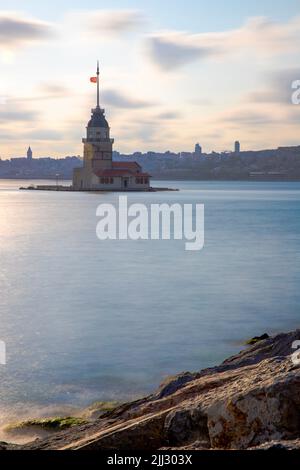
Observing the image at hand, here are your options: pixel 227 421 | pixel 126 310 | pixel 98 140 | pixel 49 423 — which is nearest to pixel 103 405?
pixel 49 423

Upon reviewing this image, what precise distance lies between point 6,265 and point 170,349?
68.2 feet

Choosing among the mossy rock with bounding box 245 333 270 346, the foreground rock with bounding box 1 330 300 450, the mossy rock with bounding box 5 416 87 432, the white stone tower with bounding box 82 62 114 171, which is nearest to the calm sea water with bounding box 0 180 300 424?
the mossy rock with bounding box 245 333 270 346

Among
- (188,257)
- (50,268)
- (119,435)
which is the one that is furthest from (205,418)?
(188,257)

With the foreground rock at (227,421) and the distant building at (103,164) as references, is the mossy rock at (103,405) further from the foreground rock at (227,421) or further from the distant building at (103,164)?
the distant building at (103,164)

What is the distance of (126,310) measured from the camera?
73.8 ft

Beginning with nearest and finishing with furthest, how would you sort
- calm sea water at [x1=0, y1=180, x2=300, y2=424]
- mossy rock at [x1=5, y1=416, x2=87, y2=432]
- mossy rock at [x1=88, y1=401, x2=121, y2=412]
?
1. mossy rock at [x1=5, y1=416, x2=87, y2=432]
2. mossy rock at [x1=88, y1=401, x2=121, y2=412]
3. calm sea water at [x1=0, y1=180, x2=300, y2=424]

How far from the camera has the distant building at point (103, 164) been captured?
13300 cm

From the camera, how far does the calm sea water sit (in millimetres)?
14188

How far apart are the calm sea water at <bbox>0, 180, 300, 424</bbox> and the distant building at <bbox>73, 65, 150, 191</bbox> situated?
86.7m

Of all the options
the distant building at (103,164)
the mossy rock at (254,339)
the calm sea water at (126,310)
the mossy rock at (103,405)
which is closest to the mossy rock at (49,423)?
the mossy rock at (103,405)

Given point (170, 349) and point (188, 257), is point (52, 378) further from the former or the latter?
point (188, 257)

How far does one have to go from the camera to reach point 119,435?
23.5ft

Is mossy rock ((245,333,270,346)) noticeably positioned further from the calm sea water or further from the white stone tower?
the white stone tower
